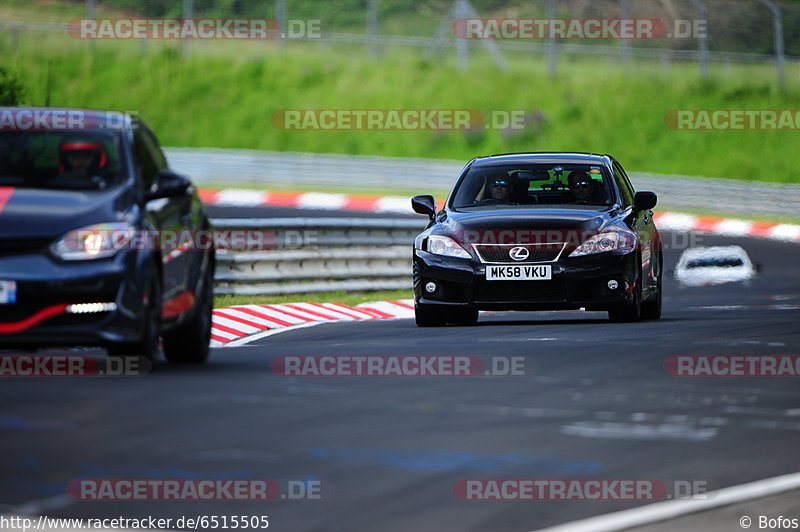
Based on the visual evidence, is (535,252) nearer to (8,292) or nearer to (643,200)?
(643,200)

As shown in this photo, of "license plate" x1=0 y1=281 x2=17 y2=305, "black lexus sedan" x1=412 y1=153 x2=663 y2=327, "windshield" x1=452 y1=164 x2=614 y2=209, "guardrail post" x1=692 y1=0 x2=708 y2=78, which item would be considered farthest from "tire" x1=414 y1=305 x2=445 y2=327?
"guardrail post" x1=692 y1=0 x2=708 y2=78

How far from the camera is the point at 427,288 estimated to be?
44.4ft

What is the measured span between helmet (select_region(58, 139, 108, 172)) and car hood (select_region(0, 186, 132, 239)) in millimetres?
341

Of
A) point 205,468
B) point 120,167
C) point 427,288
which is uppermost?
point 120,167

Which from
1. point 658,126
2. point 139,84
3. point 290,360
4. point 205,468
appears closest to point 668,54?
point 658,126

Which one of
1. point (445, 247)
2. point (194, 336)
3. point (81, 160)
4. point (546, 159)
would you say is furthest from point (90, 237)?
point (546, 159)

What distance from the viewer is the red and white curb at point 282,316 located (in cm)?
1419

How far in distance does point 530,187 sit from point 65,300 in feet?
20.9

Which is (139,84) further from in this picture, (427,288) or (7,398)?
(7,398)

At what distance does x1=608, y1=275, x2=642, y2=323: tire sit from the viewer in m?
13.5

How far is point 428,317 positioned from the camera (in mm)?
13898

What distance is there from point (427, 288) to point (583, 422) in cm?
557

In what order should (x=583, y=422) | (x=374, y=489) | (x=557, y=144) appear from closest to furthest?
1. (x=374, y=489)
2. (x=583, y=422)
3. (x=557, y=144)

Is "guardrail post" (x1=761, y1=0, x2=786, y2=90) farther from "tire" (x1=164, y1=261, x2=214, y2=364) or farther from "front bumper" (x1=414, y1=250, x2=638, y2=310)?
A: "tire" (x1=164, y1=261, x2=214, y2=364)
